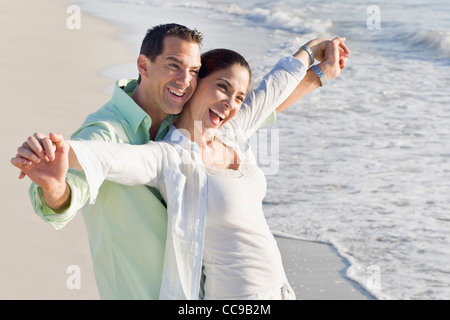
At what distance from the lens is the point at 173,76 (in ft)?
10.5

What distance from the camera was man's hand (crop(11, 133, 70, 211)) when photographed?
2361 millimetres

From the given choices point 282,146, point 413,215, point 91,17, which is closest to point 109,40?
point 91,17

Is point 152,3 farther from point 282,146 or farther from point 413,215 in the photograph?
point 413,215

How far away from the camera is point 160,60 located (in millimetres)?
3266

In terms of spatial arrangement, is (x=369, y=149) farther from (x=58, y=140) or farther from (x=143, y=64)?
(x=58, y=140)

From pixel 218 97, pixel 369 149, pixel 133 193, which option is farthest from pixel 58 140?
pixel 369 149

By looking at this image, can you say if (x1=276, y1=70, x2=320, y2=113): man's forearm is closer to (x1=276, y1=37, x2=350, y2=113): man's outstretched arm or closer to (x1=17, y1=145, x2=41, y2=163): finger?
(x1=276, y1=37, x2=350, y2=113): man's outstretched arm

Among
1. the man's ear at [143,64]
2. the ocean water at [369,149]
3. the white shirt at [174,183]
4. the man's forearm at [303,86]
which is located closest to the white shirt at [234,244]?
the white shirt at [174,183]

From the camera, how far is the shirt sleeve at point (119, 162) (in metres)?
2.55

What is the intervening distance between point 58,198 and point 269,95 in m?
1.46

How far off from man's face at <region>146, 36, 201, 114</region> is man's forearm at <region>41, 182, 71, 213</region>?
0.74 metres

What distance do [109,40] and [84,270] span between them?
730cm

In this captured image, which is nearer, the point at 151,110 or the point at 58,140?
the point at 58,140

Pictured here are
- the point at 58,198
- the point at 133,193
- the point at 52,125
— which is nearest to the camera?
the point at 58,198
